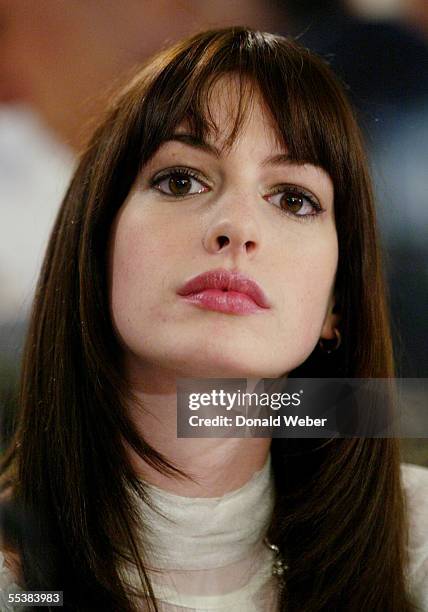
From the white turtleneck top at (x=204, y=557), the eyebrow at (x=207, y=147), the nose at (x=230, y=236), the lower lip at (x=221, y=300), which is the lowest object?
the white turtleneck top at (x=204, y=557)

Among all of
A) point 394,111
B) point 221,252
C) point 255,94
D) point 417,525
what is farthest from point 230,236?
point 417,525

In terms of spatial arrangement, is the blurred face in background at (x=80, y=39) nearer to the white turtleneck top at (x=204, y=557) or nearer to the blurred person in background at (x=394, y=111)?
the blurred person in background at (x=394, y=111)

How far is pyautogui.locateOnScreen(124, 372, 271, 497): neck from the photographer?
79 centimetres

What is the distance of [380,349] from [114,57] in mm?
487

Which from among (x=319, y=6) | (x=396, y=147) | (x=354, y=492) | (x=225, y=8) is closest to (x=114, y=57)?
(x=225, y=8)

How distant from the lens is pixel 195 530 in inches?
30.3

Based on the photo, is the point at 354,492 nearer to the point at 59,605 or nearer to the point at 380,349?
the point at 380,349

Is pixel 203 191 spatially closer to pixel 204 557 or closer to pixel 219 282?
pixel 219 282

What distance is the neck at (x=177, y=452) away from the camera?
2.59 ft

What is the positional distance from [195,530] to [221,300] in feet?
0.86

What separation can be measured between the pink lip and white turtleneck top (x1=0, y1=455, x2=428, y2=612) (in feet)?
0.73

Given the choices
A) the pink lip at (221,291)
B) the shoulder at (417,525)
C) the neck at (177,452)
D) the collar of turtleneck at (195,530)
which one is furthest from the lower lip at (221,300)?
the shoulder at (417,525)

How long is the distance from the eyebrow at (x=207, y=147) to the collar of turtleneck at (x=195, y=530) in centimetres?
37

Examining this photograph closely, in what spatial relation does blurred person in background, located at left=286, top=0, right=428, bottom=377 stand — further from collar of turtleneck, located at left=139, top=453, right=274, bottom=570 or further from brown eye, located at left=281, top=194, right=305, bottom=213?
collar of turtleneck, located at left=139, top=453, right=274, bottom=570
